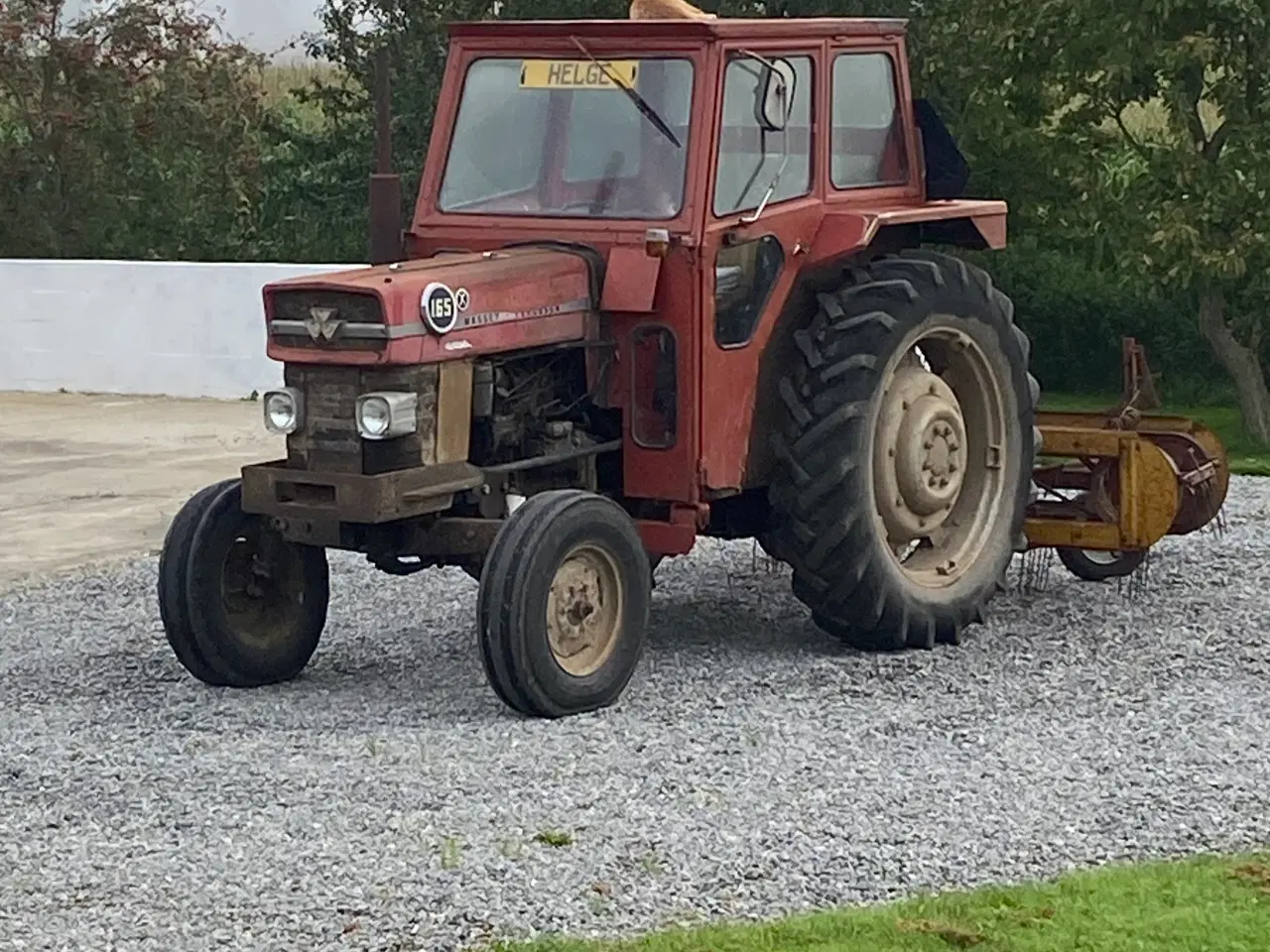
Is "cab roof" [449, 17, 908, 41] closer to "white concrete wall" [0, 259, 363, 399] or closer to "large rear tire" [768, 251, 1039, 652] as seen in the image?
"large rear tire" [768, 251, 1039, 652]

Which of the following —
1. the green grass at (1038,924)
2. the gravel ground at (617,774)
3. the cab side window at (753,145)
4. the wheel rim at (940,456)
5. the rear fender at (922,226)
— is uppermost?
the cab side window at (753,145)

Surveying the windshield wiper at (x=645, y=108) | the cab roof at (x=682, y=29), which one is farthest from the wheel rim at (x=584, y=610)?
the cab roof at (x=682, y=29)

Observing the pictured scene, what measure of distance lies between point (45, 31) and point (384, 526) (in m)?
16.6

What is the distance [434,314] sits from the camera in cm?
829

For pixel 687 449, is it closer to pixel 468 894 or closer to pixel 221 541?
pixel 221 541

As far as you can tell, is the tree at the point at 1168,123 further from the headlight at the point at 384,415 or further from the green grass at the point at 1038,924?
the green grass at the point at 1038,924

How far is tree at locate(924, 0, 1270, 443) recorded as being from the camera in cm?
1722

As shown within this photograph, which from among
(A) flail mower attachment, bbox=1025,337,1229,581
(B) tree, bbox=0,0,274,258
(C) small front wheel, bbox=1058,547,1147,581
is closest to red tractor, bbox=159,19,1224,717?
(A) flail mower attachment, bbox=1025,337,1229,581

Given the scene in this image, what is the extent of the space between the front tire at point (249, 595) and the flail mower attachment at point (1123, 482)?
300 cm

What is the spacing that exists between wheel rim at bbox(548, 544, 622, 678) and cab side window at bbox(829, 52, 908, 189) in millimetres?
1939

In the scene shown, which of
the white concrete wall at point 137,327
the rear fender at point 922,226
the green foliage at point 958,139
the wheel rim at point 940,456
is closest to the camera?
the rear fender at point 922,226

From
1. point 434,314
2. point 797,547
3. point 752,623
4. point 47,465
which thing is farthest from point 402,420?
point 47,465

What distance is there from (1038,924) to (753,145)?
400 cm

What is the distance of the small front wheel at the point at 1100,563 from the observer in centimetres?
1084
